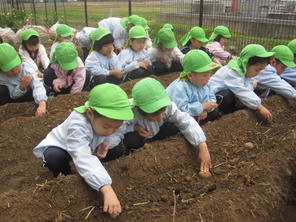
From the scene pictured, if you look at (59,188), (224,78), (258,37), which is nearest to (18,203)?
(59,188)

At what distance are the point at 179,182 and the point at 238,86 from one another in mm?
1951

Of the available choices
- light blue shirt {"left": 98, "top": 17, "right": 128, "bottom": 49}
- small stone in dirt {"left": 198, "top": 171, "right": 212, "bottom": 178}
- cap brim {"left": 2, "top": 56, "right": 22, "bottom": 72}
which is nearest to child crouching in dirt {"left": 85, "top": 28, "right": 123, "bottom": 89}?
cap brim {"left": 2, "top": 56, "right": 22, "bottom": 72}

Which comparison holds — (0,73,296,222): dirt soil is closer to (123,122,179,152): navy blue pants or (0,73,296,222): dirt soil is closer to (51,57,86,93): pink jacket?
(123,122,179,152): navy blue pants

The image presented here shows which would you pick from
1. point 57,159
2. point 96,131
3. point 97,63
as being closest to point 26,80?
point 97,63

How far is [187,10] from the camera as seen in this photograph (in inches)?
489

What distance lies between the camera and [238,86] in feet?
14.6

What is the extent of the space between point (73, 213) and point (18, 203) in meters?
0.43

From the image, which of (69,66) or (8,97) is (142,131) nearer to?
(69,66)

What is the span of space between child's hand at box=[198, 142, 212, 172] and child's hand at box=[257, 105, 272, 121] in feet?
4.85

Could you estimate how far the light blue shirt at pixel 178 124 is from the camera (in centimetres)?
329

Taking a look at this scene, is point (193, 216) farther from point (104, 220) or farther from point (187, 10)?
point (187, 10)

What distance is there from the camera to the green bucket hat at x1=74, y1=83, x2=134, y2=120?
2490 millimetres

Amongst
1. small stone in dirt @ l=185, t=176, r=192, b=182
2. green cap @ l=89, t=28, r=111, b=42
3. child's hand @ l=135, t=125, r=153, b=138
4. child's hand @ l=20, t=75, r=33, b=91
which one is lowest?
small stone in dirt @ l=185, t=176, r=192, b=182

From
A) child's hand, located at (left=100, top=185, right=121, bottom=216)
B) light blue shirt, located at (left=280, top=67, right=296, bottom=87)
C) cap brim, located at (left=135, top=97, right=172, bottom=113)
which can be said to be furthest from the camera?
light blue shirt, located at (left=280, top=67, right=296, bottom=87)
